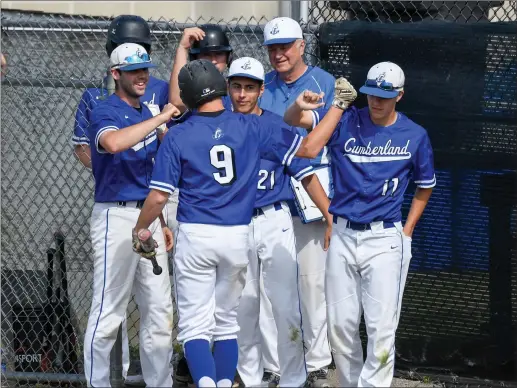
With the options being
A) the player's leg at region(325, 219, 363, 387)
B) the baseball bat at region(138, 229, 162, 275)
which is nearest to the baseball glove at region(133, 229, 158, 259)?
the baseball bat at region(138, 229, 162, 275)

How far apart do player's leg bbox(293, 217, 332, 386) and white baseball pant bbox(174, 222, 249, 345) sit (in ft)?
2.73

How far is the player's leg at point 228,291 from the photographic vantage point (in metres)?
5.95

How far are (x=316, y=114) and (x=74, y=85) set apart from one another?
1.89 metres

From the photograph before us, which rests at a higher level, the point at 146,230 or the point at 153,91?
the point at 153,91

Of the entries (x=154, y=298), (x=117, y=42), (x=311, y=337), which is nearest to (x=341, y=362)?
(x=311, y=337)

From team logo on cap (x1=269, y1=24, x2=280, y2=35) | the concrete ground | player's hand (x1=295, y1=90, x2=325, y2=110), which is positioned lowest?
the concrete ground

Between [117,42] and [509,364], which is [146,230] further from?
[509,364]

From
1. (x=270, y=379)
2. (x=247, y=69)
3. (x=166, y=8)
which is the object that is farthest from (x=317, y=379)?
(x=166, y=8)

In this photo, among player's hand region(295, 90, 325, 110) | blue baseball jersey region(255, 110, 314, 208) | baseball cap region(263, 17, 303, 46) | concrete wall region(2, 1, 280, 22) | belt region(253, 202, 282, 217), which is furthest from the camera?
concrete wall region(2, 1, 280, 22)

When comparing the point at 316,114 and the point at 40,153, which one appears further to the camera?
the point at 40,153

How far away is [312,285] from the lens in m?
6.85

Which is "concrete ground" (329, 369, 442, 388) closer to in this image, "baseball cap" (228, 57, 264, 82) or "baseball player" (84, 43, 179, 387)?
"baseball player" (84, 43, 179, 387)

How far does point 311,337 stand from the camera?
22.4 ft

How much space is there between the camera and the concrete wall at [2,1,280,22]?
10.3 meters
